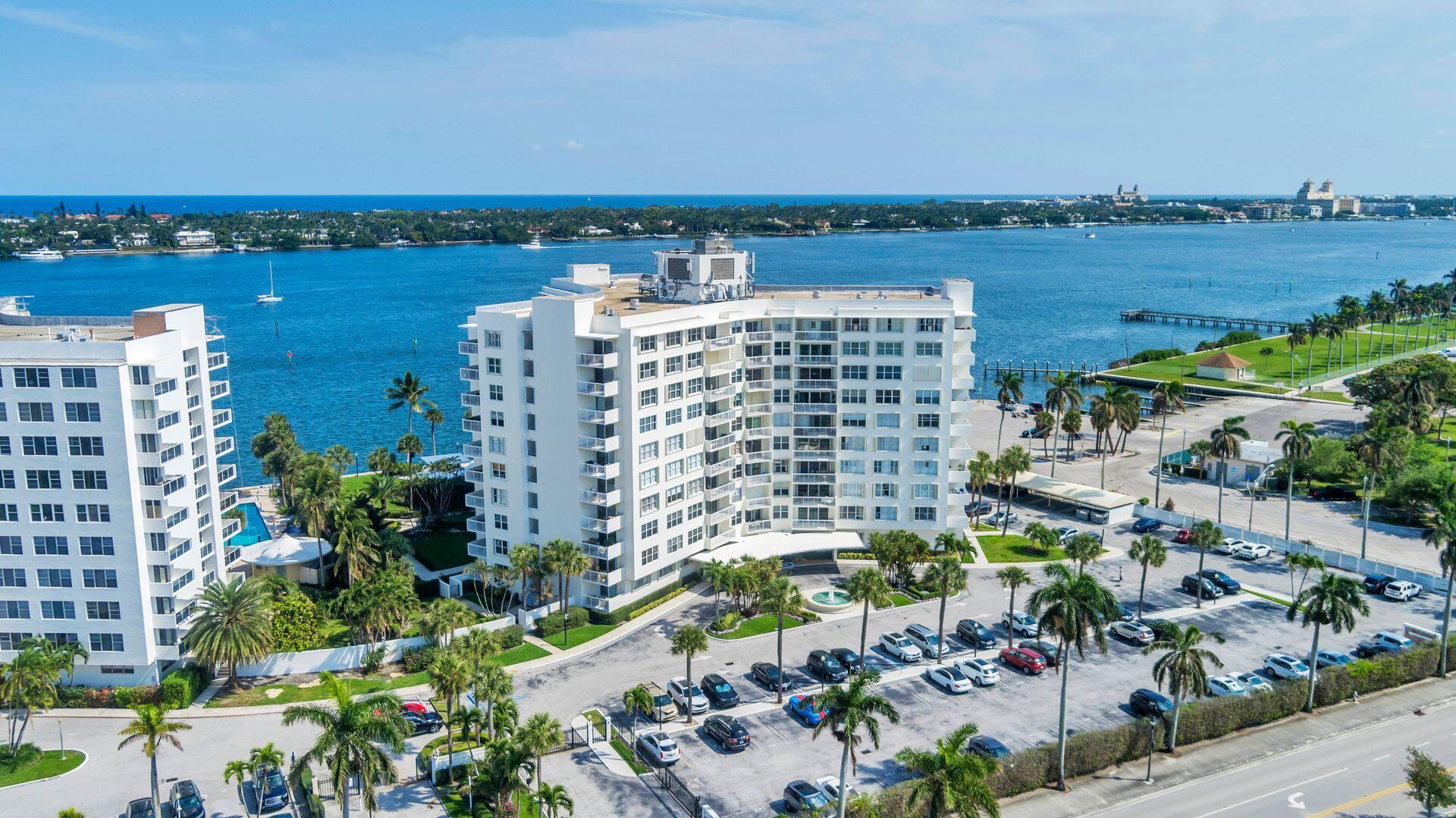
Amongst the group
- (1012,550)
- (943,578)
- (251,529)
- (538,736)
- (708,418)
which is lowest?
(1012,550)

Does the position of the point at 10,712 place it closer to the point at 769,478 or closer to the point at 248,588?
the point at 248,588

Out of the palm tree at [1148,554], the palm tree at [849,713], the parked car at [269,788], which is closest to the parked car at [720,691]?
the palm tree at [849,713]

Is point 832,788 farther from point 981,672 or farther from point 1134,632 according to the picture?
point 1134,632

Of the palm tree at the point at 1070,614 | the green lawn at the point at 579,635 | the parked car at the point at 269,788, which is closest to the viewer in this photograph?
the parked car at the point at 269,788

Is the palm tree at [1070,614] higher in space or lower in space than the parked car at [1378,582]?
higher

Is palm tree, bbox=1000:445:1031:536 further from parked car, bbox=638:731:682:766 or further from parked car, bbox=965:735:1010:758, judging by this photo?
parked car, bbox=638:731:682:766

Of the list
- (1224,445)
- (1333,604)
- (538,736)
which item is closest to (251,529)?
(538,736)

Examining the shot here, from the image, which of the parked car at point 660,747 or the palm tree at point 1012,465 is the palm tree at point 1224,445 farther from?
the parked car at point 660,747
